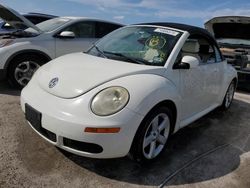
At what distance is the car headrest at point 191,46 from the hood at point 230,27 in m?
3.04

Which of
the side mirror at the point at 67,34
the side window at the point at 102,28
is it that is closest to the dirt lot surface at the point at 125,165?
the side mirror at the point at 67,34

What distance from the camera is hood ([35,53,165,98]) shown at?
9.36 ft

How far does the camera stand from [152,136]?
10.1ft

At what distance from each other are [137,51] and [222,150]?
168cm

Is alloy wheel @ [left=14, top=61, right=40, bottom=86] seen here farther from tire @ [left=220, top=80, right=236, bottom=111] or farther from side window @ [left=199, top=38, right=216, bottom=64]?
tire @ [left=220, top=80, right=236, bottom=111]

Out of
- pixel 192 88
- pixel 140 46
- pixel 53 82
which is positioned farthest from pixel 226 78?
pixel 53 82

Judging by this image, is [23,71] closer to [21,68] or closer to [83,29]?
[21,68]

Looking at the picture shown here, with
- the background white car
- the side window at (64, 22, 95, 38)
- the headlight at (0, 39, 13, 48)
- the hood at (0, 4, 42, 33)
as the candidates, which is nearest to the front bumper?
the background white car

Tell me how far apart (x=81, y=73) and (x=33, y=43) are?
2.74m

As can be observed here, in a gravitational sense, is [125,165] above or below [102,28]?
below

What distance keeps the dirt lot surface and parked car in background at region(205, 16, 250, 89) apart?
3.30m

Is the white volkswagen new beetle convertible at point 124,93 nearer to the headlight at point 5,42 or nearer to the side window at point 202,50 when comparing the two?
the side window at point 202,50

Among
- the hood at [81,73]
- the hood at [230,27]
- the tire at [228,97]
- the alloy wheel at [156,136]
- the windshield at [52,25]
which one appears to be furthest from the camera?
the hood at [230,27]

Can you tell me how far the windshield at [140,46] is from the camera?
11.1ft
